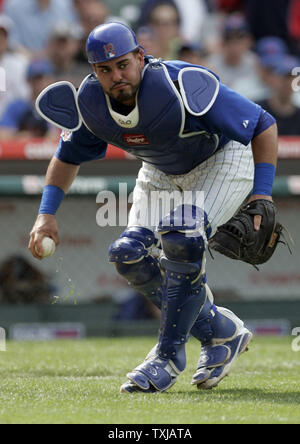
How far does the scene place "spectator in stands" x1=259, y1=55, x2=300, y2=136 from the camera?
8500 mm

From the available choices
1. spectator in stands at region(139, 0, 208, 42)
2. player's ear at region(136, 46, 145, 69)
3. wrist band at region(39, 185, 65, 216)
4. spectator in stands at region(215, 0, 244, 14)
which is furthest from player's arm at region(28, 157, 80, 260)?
spectator in stands at region(215, 0, 244, 14)

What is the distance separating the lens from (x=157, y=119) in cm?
382

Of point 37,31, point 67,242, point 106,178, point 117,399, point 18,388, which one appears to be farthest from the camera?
point 37,31

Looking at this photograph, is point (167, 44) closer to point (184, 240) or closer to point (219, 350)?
point (219, 350)

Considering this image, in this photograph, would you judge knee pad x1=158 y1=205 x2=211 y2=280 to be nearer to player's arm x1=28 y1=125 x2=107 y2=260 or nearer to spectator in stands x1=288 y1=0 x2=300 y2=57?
player's arm x1=28 y1=125 x2=107 y2=260

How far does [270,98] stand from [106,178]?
82.9 inches

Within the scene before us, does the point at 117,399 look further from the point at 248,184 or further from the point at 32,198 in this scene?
the point at 32,198

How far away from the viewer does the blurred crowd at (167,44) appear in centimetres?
860

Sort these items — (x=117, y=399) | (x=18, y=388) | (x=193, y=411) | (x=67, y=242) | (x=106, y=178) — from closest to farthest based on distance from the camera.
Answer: (x=193, y=411)
(x=117, y=399)
(x=18, y=388)
(x=106, y=178)
(x=67, y=242)

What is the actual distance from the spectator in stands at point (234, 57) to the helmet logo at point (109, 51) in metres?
5.81

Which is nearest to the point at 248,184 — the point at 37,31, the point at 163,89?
the point at 163,89

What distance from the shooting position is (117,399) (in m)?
3.64

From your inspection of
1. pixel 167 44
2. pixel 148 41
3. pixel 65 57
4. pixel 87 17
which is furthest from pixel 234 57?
pixel 65 57

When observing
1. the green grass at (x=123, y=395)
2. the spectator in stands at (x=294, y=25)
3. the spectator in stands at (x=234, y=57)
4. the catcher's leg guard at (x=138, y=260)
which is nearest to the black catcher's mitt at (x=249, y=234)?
the catcher's leg guard at (x=138, y=260)
